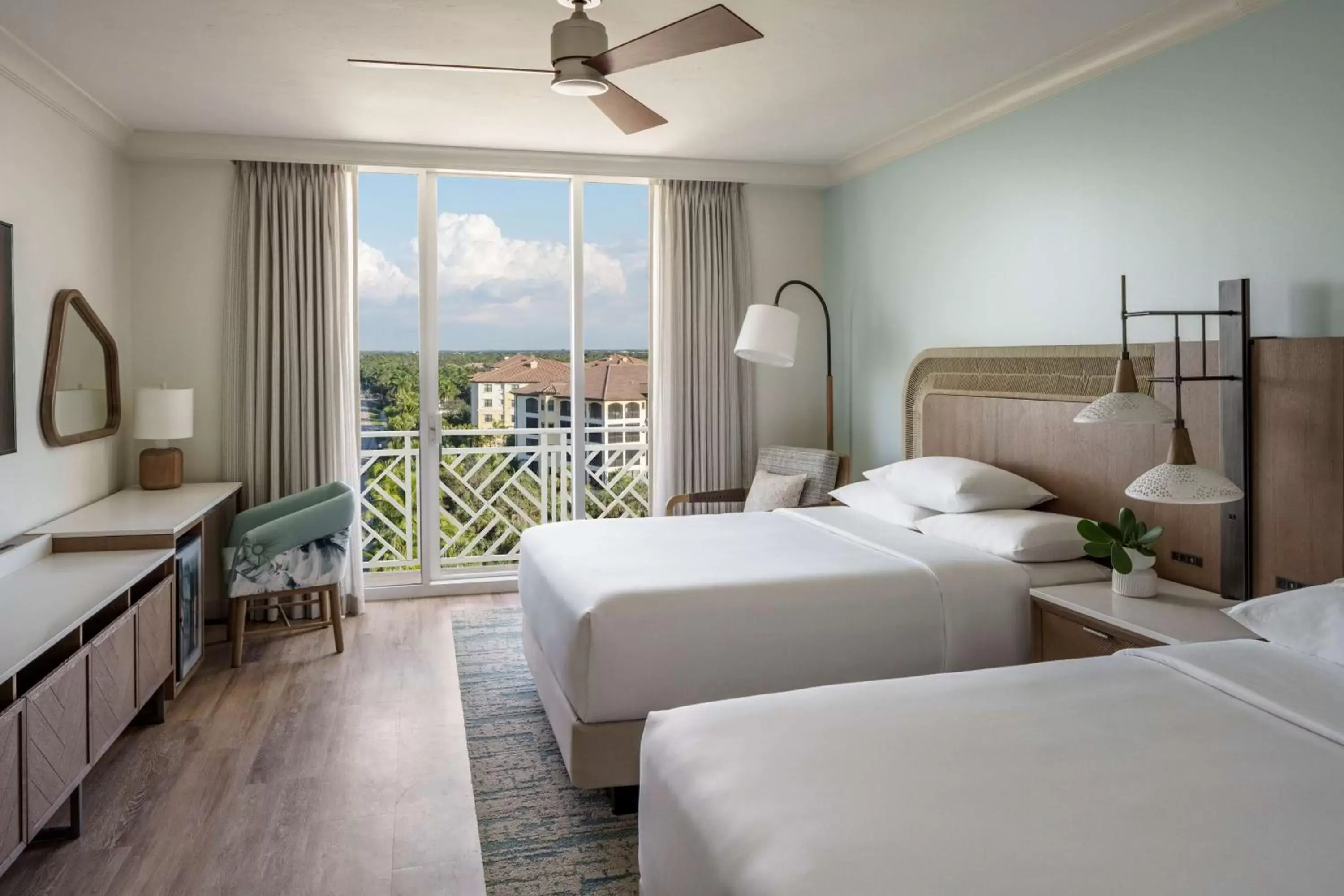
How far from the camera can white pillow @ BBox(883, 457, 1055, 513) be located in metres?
3.68

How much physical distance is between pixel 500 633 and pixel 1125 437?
117 inches

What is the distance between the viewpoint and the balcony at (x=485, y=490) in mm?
5848

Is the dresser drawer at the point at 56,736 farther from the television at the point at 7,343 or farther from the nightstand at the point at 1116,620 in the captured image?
the nightstand at the point at 1116,620

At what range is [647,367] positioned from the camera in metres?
5.86

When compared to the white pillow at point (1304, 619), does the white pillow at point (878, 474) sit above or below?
above

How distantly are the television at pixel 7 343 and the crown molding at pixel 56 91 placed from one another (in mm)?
566

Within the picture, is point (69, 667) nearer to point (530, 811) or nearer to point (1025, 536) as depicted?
point (530, 811)

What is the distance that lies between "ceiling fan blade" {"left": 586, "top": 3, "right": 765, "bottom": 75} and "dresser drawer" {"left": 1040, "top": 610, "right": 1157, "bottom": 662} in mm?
1893

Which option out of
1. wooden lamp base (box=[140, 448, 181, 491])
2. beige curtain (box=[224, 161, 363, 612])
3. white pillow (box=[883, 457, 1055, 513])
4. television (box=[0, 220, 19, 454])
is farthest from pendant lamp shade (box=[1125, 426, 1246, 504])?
wooden lamp base (box=[140, 448, 181, 491])

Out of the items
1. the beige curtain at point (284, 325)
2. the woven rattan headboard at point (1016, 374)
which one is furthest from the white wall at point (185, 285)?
the woven rattan headboard at point (1016, 374)

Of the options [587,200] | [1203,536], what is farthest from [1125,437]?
[587,200]

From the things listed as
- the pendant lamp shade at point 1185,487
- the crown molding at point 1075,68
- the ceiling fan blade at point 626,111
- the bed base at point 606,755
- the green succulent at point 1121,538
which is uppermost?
the crown molding at point 1075,68

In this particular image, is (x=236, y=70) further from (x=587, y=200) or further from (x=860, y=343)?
(x=860, y=343)

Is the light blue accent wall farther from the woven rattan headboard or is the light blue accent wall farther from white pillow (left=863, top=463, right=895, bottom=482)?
white pillow (left=863, top=463, right=895, bottom=482)
